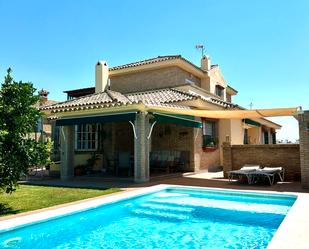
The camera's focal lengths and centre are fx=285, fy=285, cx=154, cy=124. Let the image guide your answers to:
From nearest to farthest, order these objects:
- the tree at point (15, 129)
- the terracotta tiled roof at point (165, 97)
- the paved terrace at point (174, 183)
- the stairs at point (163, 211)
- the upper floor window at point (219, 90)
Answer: the tree at point (15, 129), the stairs at point (163, 211), the paved terrace at point (174, 183), the terracotta tiled roof at point (165, 97), the upper floor window at point (219, 90)

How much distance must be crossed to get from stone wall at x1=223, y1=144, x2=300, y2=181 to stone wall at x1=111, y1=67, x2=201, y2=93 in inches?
397

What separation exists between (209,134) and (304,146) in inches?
417

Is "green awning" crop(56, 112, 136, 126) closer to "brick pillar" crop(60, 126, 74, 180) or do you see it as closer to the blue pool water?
"brick pillar" crop(60, 126, 74, 180)

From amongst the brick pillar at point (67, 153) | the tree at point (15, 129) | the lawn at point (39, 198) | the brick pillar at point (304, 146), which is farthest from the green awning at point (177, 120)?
the tree at point (15, 129)

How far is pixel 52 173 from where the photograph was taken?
20922 millimetres

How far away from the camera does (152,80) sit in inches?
1097

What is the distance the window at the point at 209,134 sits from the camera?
75.4 feet

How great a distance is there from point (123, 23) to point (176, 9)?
443 centimetres

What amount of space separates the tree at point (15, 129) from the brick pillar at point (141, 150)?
276 inches

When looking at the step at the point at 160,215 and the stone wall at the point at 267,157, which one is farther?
the stone wall at the point at 267,157

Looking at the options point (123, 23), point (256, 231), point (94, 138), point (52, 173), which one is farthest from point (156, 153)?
point (256, 231)

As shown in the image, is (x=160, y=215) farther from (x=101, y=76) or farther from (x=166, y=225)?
(x=101, y=76)

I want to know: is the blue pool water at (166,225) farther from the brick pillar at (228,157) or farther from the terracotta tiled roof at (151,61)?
the terracotta tiled roof at (151,61)

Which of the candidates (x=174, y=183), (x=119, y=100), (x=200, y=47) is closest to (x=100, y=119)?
(x=119, y=100)
